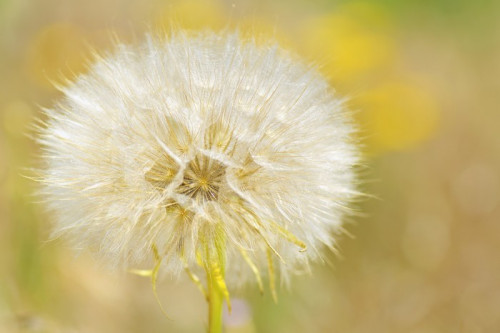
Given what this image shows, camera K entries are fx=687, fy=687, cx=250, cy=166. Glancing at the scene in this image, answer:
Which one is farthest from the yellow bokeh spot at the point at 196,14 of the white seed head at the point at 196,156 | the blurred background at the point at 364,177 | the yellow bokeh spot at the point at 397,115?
the white seed head at the point at 196,156

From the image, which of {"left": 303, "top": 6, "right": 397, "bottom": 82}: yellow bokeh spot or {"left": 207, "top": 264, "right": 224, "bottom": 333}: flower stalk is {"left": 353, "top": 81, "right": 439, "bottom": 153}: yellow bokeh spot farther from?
{"left": 207, "top": 264, "right": 224, "bottom": 333}: flower stalk

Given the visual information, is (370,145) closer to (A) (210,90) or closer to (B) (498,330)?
(B) (498,330)

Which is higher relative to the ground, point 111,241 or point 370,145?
point 370,145

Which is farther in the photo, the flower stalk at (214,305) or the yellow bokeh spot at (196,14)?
the yellow bokeh spot at (196,14)

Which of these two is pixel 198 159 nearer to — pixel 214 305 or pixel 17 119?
pixel 214 305

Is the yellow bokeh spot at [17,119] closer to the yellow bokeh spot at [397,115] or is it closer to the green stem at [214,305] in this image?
the green stem at [214,305]

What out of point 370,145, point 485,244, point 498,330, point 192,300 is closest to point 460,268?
point 485,244

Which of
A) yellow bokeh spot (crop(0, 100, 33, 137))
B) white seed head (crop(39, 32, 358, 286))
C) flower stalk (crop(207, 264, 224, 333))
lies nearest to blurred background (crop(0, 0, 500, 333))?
yellow bokeh spot (crop(0, 100, 33, 137))
